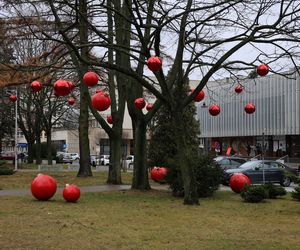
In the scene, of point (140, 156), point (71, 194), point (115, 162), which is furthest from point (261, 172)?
point (71, 194)

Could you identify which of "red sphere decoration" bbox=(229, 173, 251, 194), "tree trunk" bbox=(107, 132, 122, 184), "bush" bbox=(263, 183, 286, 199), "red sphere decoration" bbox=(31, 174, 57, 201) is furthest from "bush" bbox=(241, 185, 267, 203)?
"tree trunk" bbox=(107, 132, 122, 184)

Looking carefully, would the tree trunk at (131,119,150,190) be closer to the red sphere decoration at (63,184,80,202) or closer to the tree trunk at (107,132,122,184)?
the tree trunk at (107,132,122,184)

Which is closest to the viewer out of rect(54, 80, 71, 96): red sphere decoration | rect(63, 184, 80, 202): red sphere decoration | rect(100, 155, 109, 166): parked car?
rect(54, 80, 71, 96): red sphere decoration

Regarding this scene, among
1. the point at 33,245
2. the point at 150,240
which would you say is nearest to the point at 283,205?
the point at 150,240

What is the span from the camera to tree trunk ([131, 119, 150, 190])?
784 inches

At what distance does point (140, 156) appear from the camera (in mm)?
20078

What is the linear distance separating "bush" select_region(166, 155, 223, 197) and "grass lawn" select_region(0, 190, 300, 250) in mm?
→ 1146

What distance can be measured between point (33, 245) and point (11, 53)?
104 ft

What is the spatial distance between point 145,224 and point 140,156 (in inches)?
353

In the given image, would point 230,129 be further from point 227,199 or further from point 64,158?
point 227,199

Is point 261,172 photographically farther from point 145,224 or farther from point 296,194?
point 145,224

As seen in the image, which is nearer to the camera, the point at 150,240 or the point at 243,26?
the point at 150,240

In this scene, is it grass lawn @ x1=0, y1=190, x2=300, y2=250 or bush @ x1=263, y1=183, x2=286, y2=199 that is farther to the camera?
bush @ x1=263, y1=183, x2=286, y2=199

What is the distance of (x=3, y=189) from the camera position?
20.7 metres
